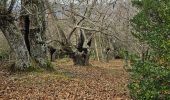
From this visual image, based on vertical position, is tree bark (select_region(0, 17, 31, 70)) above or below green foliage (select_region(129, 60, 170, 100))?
above

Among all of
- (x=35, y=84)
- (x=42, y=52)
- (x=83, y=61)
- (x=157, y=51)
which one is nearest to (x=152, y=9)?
(x=157, y=51)

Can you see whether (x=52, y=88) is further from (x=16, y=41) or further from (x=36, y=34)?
(x=36, y=34)

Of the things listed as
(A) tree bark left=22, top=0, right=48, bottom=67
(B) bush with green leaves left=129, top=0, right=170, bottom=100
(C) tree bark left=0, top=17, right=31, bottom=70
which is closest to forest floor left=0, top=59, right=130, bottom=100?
(C) tree bark left=0, top=17, right=31, bottom=70

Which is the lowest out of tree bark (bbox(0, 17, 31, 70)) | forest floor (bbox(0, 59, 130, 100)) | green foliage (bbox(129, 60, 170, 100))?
forest floor (bbox(0, 59, 130, 100))

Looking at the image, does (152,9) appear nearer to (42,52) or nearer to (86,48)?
(42,52)

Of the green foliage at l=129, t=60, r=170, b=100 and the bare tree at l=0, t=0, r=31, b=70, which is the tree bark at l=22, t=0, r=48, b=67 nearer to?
the bare tree at l=0, t=0, r=31, b=70

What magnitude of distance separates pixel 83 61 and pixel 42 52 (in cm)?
1154

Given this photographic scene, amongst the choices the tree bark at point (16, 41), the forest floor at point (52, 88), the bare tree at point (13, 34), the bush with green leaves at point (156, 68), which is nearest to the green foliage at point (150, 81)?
the bush with green leaves at point (156, 68)

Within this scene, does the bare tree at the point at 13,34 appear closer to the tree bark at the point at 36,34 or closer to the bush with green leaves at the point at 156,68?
the tree bark at the point at 36,34

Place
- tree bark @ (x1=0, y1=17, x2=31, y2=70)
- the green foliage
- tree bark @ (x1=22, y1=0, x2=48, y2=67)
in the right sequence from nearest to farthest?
the green foliage, tree bark @ (x1=0, y1=17, x2=31, y2=70), tree bark @ (x1=22, y1=0, x2=48, y2=67)

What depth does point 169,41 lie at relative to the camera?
31.4 ft

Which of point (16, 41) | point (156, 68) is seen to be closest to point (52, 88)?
point (16, 41)

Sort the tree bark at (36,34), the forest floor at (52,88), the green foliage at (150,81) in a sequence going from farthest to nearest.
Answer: the tree bark at (36,34) → the forest floor at (52,88) → the green foliage at (150,81)

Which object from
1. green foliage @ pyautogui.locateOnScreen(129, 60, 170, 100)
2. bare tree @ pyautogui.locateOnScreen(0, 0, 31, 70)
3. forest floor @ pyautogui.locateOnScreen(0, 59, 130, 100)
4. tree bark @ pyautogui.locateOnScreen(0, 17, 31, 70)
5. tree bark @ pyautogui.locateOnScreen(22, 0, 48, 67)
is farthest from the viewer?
tree bark @ pyautogui.locateOnScreen(22, 0, 48, 67)
